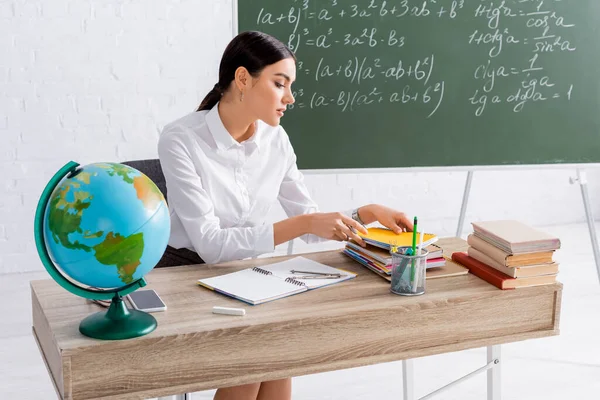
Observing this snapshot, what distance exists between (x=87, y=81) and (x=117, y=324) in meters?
2.49

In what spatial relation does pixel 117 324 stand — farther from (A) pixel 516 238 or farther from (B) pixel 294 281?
(A) pixel 516 238

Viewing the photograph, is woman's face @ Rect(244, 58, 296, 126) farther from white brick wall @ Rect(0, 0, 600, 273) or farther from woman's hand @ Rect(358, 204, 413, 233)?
white brick wall @ Rect(0, 0, 600, 273)

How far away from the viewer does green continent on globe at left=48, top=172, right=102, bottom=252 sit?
1.16 m

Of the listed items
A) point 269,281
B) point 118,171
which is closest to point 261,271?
point 269,281

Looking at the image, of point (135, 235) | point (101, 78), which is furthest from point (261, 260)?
point (101, 78)

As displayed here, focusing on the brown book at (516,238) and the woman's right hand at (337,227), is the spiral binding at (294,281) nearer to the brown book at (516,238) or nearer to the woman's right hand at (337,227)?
the woman's right hand at (337,227)

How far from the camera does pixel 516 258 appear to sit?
1556mm

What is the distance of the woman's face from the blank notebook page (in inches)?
18.7

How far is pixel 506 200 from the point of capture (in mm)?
4527

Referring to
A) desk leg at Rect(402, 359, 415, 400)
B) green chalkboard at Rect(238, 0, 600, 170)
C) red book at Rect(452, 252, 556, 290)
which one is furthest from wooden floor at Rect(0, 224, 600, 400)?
red book at Rect(452, 252, 556, 290)

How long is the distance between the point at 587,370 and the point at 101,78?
2484 millimetres

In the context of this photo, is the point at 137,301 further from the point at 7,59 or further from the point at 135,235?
the point at 7,59

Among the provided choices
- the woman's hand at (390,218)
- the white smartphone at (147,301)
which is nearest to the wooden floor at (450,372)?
the woman's hand at (390,218)

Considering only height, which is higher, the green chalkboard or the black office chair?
the green chalkboard
